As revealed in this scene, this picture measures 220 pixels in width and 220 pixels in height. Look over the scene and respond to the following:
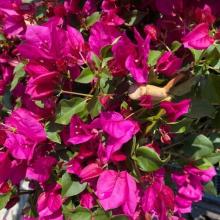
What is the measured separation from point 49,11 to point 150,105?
39cm

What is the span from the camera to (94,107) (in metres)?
0.84

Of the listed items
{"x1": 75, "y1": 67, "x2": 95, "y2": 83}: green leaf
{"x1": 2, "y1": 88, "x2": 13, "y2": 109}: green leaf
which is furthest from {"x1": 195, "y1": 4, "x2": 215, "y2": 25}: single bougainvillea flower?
{"x1": 2, "y1": 88, "x2": 13, "y2": 109}: green leaf

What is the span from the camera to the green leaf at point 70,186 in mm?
937

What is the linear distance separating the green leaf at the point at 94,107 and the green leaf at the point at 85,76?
39mm

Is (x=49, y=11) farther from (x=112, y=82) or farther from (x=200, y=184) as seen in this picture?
(x=200, y=184)

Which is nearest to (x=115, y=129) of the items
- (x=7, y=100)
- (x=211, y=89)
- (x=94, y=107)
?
(x=94, y=107)

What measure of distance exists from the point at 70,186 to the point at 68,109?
0.58 ft

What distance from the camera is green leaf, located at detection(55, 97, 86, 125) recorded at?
851 mm

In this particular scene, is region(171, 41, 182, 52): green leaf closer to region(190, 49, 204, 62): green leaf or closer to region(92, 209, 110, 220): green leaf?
region(190, 49, 204, 62): green leaf

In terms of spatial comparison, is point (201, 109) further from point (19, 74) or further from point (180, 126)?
point (19, 74)

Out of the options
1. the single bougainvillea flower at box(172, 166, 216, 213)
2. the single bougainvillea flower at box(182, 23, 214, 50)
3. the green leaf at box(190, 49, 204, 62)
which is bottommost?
the single bougainvillea flower at box(172, 166, 216, 213)

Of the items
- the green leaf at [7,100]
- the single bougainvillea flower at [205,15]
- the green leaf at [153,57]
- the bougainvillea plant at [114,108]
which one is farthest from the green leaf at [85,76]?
the green leaf at [7,100]

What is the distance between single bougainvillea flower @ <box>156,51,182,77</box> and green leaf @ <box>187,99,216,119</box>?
0.27 feet

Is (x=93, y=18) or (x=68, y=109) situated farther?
(x=93, y=18)
